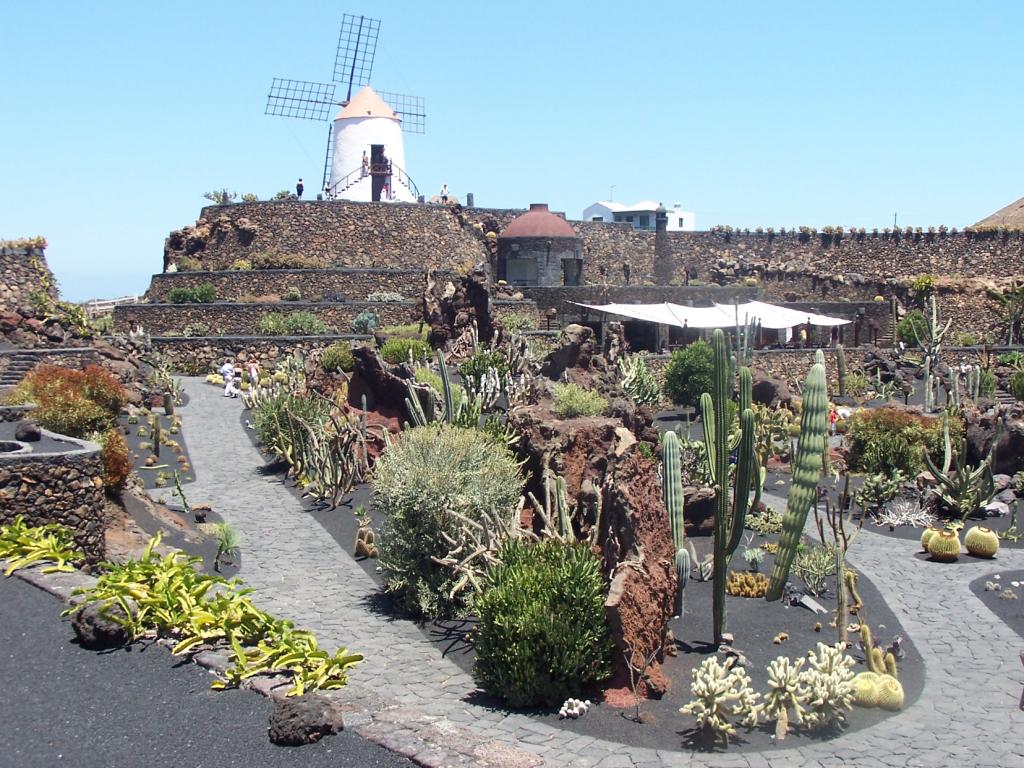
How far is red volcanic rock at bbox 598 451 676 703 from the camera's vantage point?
9070 millimetres

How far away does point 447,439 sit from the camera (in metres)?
12.6

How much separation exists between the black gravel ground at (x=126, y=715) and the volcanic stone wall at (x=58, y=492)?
6.92 feet

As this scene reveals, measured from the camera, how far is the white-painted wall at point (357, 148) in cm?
4466

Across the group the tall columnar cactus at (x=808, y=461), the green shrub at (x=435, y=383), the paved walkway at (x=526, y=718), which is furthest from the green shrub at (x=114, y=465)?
the tall columnar cactus at (x=808, y=461)

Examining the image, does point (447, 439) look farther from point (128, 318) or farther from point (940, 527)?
point (128, 318)

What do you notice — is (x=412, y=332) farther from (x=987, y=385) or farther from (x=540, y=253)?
(x=987, y=385)

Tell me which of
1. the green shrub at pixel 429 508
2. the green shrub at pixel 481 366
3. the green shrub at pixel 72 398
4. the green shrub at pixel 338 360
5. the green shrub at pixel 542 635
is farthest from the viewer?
the green shrub at pixel 338 360

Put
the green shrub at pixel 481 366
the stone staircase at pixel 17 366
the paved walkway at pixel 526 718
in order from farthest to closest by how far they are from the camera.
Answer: the stone staircase at pixel 17 366
the green shrub at pixel 481 366
the paved walkway at pixel 526 718

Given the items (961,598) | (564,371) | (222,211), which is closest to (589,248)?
(222,211)

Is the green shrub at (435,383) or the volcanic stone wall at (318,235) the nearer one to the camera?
the green shrub at (435,383)

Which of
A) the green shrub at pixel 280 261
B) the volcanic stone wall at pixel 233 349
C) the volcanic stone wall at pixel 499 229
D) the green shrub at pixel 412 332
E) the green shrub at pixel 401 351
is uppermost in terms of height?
the volcanic stone wall at pixel 499 229

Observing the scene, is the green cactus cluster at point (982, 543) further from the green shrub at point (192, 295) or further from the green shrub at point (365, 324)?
the green shrub at point (192, 295)

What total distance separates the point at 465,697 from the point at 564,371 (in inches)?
411

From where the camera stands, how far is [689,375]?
992 inches
